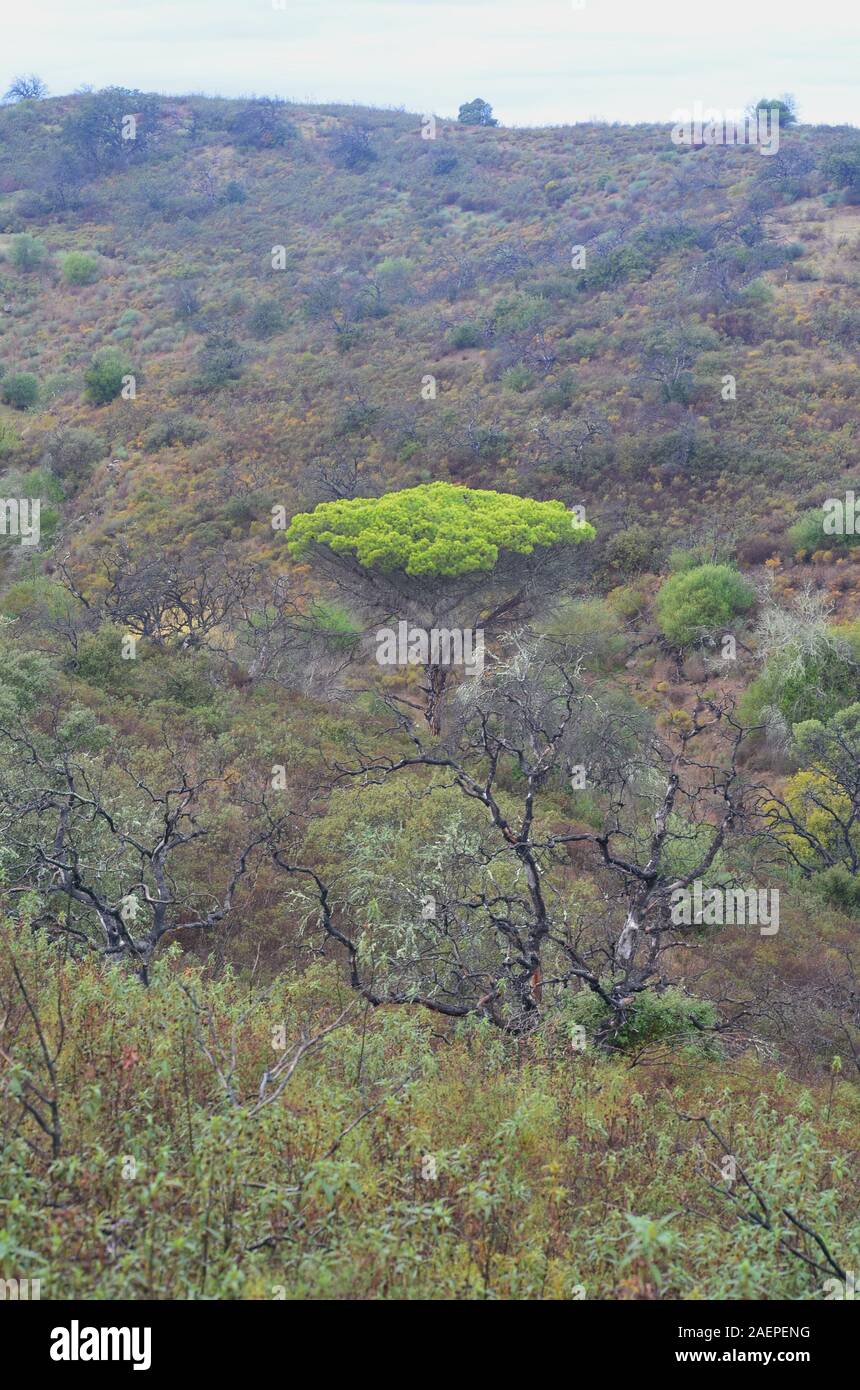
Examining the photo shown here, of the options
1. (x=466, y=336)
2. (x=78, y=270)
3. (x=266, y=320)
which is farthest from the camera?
(x=78, y=270)

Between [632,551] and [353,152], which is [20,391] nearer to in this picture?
[632,551]

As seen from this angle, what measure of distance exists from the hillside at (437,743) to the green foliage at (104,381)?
0.37 ft

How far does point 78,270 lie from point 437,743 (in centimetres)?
3134

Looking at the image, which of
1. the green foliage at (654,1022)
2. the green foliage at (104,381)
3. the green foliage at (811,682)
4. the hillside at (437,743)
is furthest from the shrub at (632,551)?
the green foliage at (104,381)

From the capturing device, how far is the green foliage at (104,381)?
1175 inches

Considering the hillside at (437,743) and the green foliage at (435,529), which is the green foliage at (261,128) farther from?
the green foliage at (435,529)

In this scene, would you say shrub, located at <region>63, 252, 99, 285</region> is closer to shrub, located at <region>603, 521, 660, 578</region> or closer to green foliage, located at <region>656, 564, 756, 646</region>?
shrub, located at <region>603, 521, 660, 578</region>

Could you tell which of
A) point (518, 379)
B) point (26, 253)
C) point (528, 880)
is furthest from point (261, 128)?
point (528, 880)

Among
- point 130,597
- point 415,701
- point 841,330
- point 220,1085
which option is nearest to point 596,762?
point 415,701

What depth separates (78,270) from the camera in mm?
37531

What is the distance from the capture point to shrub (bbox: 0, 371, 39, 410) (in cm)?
2992

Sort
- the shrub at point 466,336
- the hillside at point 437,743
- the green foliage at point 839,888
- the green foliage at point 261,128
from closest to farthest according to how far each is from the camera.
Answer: the hillside at point 437,743 → the green foliage at point 839,888 → the shrub at point 466,336 → the green foliage at point 261,128
